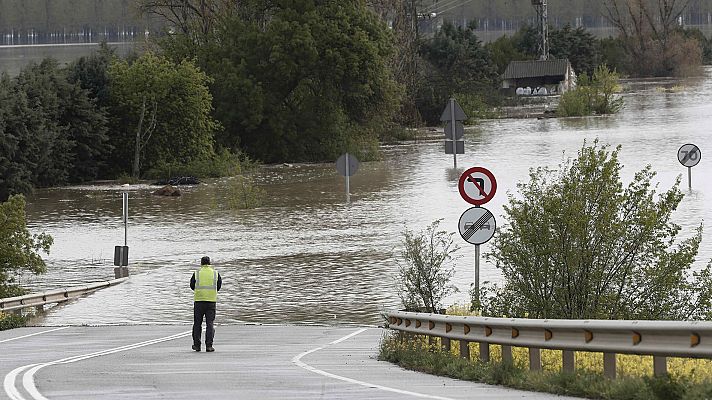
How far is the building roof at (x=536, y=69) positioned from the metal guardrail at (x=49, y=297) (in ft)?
376

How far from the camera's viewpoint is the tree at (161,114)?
67312mm

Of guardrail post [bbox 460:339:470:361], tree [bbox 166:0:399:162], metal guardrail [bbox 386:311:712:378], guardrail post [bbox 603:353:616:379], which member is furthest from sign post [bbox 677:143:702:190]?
guardrail post [bbox 603:353:616:379]

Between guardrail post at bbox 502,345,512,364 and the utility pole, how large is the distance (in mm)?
122843

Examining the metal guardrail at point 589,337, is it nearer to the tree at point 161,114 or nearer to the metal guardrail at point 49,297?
the metal guardrail at point 49,297

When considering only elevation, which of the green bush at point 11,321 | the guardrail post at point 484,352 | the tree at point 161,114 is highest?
the tree at point 161,114

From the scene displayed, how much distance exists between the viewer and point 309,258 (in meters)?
35.9

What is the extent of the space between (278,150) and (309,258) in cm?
3851

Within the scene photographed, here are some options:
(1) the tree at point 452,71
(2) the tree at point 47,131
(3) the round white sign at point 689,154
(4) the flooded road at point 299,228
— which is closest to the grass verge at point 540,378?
(4) the flooded road at point 299,228

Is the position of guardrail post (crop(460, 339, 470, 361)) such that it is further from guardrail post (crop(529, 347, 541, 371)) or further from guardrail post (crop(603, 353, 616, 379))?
guardrail post (crop(603, 353, 616, 379))


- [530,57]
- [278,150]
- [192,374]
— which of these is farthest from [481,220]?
[530,57]

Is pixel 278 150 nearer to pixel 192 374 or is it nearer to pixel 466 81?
pixel 466 81

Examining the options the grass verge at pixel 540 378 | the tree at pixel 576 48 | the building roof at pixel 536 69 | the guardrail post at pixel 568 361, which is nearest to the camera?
the grass verge at pixel 540 378

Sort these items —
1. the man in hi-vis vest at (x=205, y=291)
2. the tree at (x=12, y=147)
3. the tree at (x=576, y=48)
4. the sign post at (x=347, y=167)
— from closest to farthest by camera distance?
the man in hi-vis vest at (x=205, y=291) → the sign post at (x=347, y=167) → the tree at (x=12, y=147) → the tree at (x=576, y=48)

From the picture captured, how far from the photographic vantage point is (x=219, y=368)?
624 inches
